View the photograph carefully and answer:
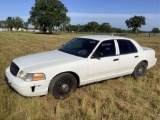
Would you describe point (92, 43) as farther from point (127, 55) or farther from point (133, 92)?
point (133, 92)

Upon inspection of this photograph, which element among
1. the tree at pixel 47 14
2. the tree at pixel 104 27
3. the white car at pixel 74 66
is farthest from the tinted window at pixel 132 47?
the tree at pixel 104 27

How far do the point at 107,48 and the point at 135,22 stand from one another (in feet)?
203

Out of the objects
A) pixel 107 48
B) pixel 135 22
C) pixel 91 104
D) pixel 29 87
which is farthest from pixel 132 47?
pixel 135 22

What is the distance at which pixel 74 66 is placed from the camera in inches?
A: 197

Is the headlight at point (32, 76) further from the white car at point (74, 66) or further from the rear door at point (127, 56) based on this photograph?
the rear door at point (127, 56)

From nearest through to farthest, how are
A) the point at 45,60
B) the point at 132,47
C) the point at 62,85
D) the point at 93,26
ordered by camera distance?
the point at 62,85 → the point at 45,60 → the point at 132,47 → the point at 93,26

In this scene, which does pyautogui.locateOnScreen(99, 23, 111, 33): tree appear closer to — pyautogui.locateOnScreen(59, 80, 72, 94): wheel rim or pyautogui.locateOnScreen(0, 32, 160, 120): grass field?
pyautogui.locateOnScreen(0, 32, 160, 120): grass field

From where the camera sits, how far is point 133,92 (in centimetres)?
567

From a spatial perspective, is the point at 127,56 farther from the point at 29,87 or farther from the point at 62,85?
the point at 29,87

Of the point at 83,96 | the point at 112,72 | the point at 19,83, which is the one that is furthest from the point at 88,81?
the point at 19,83

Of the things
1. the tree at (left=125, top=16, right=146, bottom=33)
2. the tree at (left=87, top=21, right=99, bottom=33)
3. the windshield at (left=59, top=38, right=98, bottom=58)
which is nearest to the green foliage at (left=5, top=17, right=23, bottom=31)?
the tree at (left=87, top=21, right=99, bottom=33)

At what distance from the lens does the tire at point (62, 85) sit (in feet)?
15.7

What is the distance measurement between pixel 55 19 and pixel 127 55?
56469mm

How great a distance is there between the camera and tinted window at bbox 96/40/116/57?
568cm
